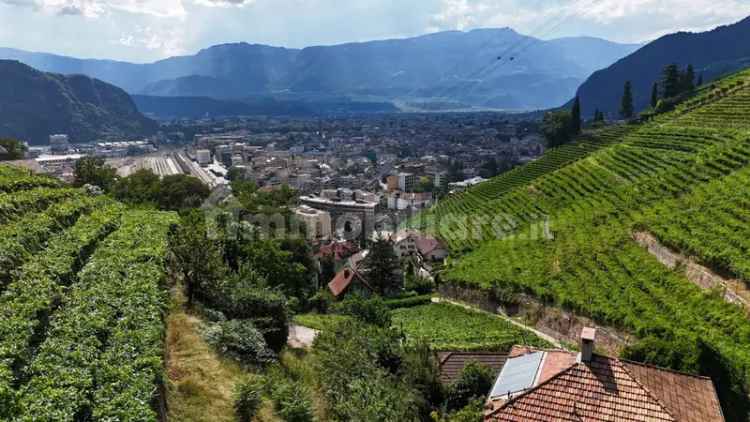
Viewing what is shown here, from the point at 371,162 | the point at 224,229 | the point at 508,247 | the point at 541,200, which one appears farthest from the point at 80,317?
the point at 371,162

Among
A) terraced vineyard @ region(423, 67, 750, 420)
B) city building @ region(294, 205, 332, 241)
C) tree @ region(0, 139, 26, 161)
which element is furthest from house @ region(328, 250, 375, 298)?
tree @ region(0, 139, 26, 161)

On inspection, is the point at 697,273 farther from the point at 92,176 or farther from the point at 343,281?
the point at 92,176

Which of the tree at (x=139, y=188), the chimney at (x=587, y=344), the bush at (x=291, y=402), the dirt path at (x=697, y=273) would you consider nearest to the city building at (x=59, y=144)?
the tree at (x=139, y=188)

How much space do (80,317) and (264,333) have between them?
5.73m

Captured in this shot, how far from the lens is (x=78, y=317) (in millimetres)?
8852

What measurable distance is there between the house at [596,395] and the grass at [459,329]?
7.15m

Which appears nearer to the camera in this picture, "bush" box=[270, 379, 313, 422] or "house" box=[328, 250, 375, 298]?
"bush" box=[270, 379, 313, 422]

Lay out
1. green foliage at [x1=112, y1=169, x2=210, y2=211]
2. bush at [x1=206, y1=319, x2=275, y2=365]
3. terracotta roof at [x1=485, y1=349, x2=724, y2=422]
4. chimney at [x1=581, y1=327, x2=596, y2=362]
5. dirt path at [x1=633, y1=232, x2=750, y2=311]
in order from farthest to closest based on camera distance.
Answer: green foliage at [x1=112, y1=169, x2=210, y2=211]
dirt path at [x1=633, y1=232, x2=750, y2=311]
bush at [x1=206, y1=319, x2=275, y2=365]
chimney at [x1=581, y1=327, x2=596, y2=362]
terracotta roof at [x1=485, y1=349, x2=724, y2=422]

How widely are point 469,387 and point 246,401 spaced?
6.30m

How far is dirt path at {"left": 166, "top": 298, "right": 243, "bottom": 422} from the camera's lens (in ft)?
30.0

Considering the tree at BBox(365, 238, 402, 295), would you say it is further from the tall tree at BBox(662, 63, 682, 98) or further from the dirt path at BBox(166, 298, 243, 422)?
the tall tree at BBox(662, 63, 682, 98)

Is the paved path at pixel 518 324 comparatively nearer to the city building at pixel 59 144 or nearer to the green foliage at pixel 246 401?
the green foliage at pixel 246 401

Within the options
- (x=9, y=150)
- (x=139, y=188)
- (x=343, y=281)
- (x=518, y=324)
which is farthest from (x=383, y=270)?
(x=9, y=150)

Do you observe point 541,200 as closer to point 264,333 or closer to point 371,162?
point 264,333
